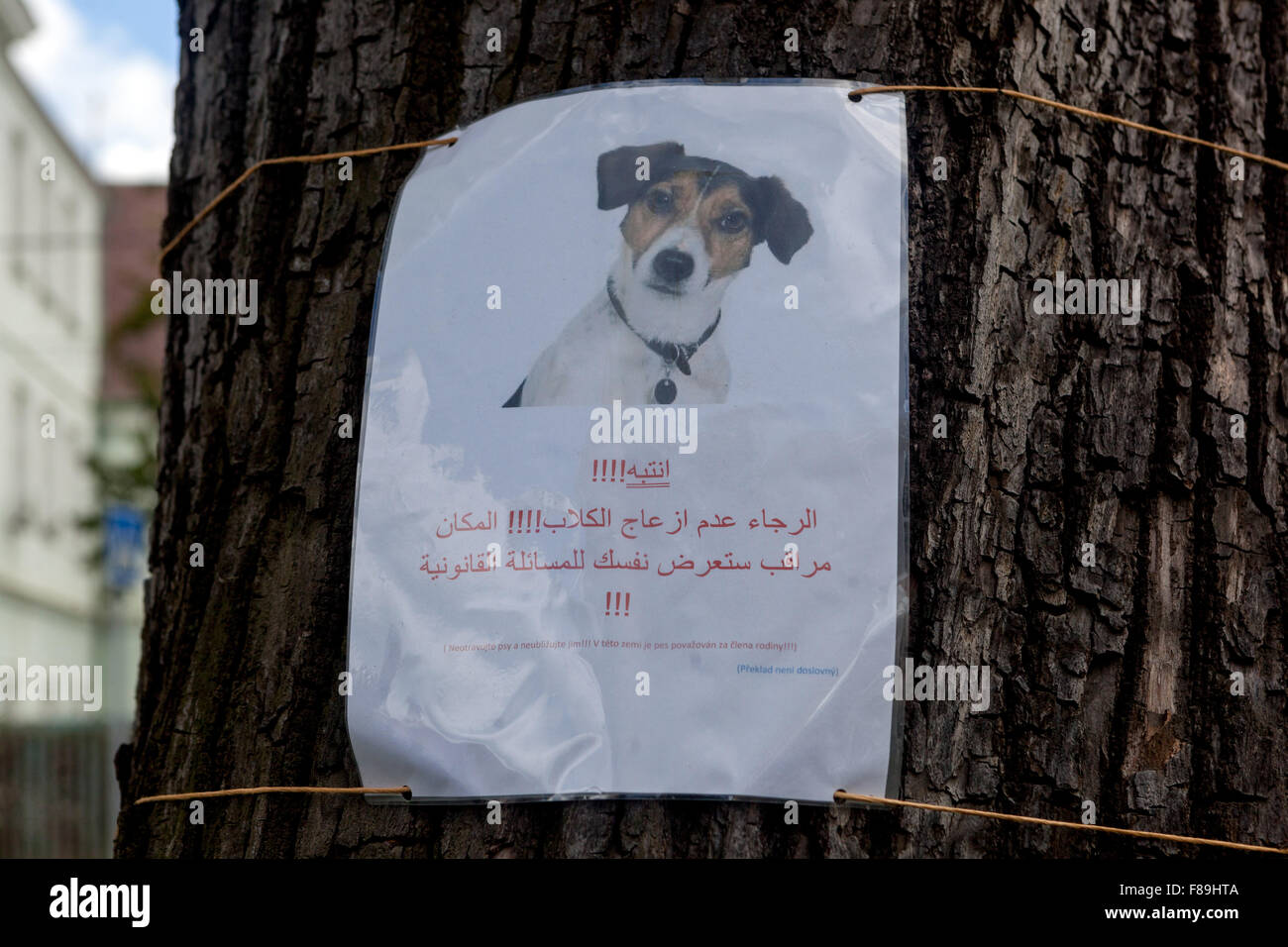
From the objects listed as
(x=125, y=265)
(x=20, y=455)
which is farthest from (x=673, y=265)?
(x=125, y=265)

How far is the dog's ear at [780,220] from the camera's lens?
2.07 meters

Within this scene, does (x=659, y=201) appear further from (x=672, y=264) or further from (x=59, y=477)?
(x=59, y=477)

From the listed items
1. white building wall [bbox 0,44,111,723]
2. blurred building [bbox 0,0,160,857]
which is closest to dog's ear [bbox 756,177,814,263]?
blurred building [bbox 0,0,160,857]

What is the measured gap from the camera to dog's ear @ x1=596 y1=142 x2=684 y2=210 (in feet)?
6.98

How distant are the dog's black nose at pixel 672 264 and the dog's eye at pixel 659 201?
0.08 m

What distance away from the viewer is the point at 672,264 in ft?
6.80

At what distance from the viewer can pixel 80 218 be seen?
53.1ft

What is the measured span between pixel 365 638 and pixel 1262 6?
2.09m

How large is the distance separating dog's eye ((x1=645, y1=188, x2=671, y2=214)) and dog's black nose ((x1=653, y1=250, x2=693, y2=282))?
8 centimetres

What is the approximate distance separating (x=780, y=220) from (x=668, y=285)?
23cm

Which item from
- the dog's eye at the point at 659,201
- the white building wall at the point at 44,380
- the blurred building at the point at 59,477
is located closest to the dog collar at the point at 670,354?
the dog's eye at the point at 659,201
